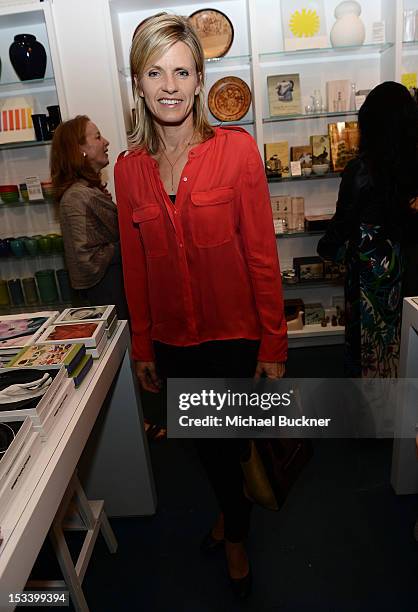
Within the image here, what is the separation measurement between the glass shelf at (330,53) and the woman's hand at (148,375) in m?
2.36

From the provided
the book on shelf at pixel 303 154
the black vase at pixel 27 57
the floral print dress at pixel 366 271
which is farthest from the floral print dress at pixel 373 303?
the black vase at pixel 27 57

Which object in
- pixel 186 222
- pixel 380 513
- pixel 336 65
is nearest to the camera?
pixel 186 222

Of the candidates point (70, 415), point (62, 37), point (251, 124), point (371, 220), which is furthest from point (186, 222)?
point (62, 37)

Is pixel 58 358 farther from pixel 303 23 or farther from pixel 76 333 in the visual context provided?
pixel 303 23

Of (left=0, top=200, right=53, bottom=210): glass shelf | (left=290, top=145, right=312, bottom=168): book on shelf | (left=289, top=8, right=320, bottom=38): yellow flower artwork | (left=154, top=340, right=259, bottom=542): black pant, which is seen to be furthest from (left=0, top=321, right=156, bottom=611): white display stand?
(left=289, top=8, right=320, bottom=38): yellow flower artwork

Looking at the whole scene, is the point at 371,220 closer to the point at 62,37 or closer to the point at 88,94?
the point at 88,94

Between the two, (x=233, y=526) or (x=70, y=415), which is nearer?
(x=70, y=415)

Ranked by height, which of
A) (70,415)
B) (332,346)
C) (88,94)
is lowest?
(332,346)

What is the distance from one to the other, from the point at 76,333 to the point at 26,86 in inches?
101

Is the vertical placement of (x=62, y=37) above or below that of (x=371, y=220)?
above

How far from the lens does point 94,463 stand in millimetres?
1971

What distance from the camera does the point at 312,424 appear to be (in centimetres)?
255

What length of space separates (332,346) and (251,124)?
1.69 metres

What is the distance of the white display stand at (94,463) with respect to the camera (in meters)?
0.87
